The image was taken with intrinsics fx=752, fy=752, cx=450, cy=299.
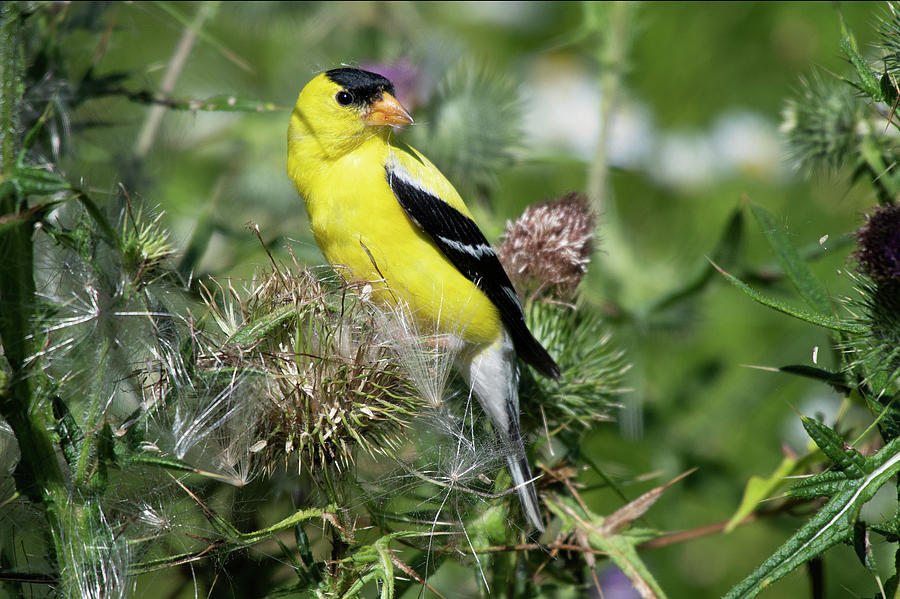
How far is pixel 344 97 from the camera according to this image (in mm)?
2148

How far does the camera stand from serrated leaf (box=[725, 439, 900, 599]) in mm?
1234

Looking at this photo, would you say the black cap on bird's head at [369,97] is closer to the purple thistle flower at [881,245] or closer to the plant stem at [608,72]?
the plant stem at [608,72]

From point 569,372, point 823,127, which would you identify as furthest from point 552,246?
point 823,127

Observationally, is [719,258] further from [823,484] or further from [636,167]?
[636,167]

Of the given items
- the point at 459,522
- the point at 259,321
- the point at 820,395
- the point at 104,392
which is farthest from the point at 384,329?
the point at 820,395

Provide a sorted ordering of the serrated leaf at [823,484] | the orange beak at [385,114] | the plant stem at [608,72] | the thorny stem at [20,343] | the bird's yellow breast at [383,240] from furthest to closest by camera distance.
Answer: the plant stem at [608,72] → the orange beak at [385,114] → the bird's yellow breast at [383,240] → the serrated leaf at [823,484] → the thorny stem at [20,343]

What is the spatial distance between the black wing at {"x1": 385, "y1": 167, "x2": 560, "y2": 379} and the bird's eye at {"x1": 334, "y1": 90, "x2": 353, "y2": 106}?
0.26 meters

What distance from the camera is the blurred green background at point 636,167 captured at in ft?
8.70

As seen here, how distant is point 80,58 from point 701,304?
2.68 metres

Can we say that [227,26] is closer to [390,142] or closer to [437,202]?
[390,142]

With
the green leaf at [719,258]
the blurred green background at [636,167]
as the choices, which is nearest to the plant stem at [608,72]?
the blurred green background at [636,167]

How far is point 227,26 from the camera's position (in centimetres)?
417

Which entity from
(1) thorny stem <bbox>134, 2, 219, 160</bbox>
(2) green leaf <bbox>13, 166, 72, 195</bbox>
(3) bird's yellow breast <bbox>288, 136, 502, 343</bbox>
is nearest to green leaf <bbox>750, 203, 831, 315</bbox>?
(3) bird's yellow breast <bbox>288, 136, 502, 343</bbox>

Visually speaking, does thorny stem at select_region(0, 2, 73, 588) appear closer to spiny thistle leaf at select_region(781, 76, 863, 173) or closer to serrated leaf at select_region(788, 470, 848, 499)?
serrated leaf at select_region(788, 470, 848, 499)
